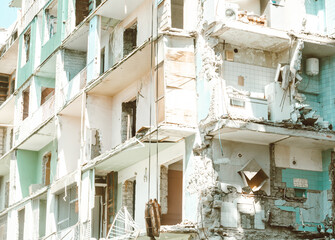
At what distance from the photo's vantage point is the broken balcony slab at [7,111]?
117 feet

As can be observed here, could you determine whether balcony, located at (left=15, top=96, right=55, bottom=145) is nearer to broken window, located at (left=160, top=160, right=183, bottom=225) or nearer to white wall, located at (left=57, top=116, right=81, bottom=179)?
white wall, located at (left=57, top=116, right=81, bottom=179)

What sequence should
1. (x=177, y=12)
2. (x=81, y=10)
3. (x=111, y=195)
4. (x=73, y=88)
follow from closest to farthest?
1. (x=177, y=12)
2. (x=111, y=195)
3. (x=73, y=88)
4. (x=81, y=10)

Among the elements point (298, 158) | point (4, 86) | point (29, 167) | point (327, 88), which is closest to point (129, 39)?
point (327, 88)

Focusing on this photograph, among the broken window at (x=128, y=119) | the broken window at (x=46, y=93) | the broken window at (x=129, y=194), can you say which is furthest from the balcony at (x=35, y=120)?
the broken window at (x=129, y=194)

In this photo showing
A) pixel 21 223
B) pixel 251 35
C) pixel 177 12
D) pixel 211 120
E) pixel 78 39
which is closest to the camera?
pixel 211 120

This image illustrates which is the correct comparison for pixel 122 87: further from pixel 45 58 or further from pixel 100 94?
pixel 45 58

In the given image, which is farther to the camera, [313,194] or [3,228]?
[3,228]

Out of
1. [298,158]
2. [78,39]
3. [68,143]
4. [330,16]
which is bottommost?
[298,158]

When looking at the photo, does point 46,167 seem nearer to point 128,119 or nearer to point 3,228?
point 3,228

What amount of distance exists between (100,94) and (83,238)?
210 inches

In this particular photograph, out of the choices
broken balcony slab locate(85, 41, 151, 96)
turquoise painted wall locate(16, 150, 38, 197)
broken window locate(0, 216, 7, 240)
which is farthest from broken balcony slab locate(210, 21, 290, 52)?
broken window locate(0, 216, 7, 240)

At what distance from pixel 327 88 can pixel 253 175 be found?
Result: 12.1ft

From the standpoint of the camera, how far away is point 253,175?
21.3 metres

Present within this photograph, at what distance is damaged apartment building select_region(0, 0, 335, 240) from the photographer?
68.8 feet
